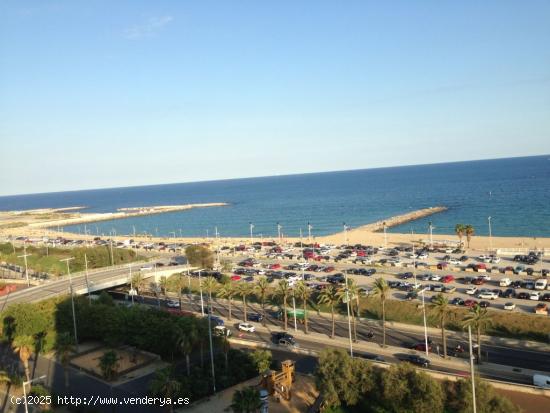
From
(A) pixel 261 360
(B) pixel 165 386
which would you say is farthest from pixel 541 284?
(B) pixel 165 386

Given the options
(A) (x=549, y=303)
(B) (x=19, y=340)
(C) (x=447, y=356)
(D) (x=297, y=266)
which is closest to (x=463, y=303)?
(A) (x=549, y=303)

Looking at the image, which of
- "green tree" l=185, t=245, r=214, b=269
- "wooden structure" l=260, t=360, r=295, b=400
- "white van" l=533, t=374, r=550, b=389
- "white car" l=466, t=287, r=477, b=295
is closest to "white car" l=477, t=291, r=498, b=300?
"white car" l=466, t=287, r=477, b=295

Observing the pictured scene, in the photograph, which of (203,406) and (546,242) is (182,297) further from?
(546,242)

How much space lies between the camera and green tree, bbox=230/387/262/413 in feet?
100

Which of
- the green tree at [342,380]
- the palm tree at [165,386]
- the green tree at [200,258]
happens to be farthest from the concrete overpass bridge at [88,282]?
the green tree at [342,380]

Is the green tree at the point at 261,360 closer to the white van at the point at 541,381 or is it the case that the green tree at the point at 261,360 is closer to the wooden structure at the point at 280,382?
the wooden structure at the point at 280,382

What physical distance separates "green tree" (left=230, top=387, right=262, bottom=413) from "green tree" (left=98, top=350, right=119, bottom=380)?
13.8 meters

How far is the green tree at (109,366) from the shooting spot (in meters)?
39.7

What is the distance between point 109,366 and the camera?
39.9 m

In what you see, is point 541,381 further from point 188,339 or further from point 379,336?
point 188,339

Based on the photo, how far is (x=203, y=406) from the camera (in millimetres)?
35156

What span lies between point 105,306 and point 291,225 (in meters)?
106

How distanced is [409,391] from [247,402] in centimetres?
1063

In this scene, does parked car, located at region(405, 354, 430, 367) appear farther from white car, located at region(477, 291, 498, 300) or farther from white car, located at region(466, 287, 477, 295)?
white car, located at region(466, 287, 477, 295)
